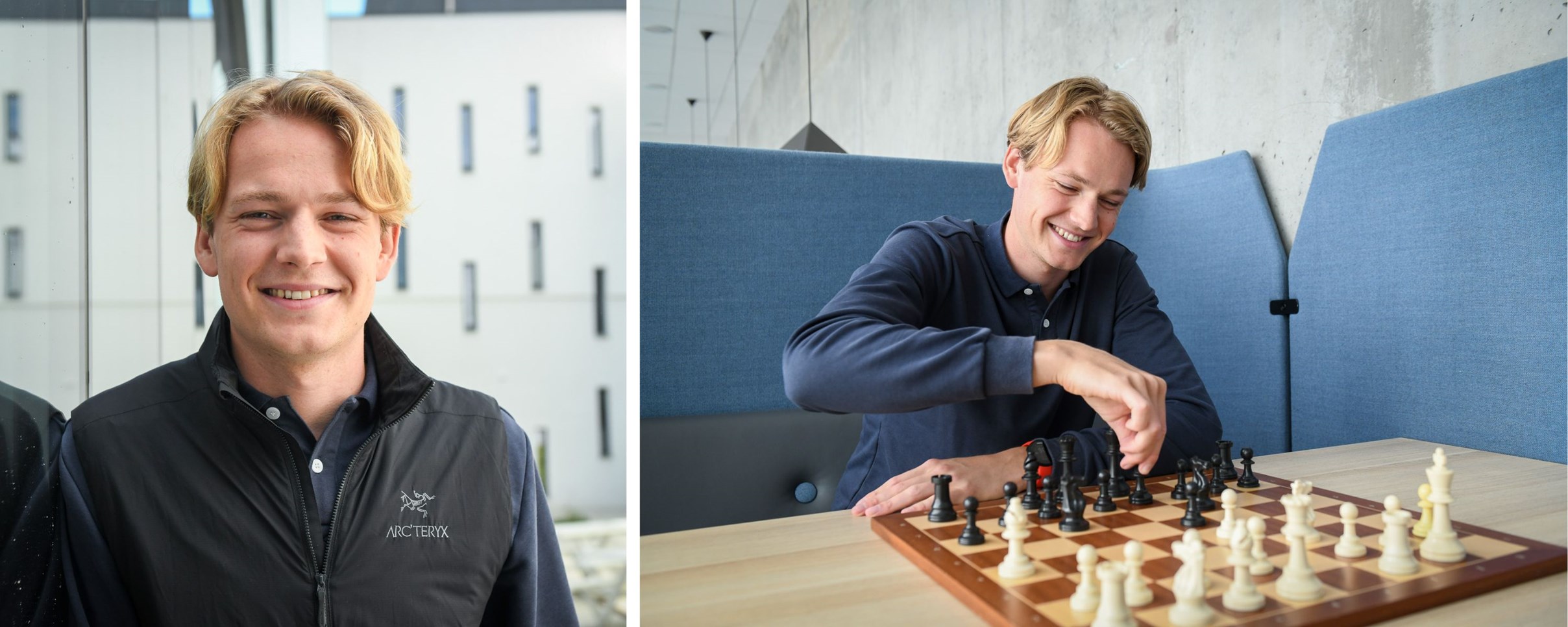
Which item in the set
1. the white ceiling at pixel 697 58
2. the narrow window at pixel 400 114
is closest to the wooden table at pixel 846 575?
the narrow window at pixel 400 114

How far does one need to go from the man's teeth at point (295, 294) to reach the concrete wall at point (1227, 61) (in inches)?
70.1

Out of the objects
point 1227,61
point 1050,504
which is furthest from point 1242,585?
point 1227,61

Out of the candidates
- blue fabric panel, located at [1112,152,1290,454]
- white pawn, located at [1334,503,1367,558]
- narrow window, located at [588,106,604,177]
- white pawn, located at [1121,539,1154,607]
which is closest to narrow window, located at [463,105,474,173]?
narrow window, located at [588,106,604,177]

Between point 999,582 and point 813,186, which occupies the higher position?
point 813,186

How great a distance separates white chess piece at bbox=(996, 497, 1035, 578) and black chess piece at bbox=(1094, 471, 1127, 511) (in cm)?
21

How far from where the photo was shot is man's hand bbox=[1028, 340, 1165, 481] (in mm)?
892

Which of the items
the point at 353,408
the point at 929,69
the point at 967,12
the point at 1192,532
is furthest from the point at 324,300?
the point at 929,69

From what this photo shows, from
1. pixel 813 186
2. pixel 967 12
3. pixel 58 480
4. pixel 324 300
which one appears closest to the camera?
pixel 58 480

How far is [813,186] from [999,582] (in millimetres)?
1178

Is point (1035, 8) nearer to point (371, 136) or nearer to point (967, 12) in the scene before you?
point (967, 12)

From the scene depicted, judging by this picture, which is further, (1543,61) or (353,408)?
(1543,61)

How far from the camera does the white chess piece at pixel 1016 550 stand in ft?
2.32

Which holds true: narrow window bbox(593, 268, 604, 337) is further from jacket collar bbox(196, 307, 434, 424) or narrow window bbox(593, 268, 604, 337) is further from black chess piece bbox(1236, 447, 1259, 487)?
black chess piece bbox(1236, 447, 1259, 487)

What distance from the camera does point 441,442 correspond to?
40.4 inches
